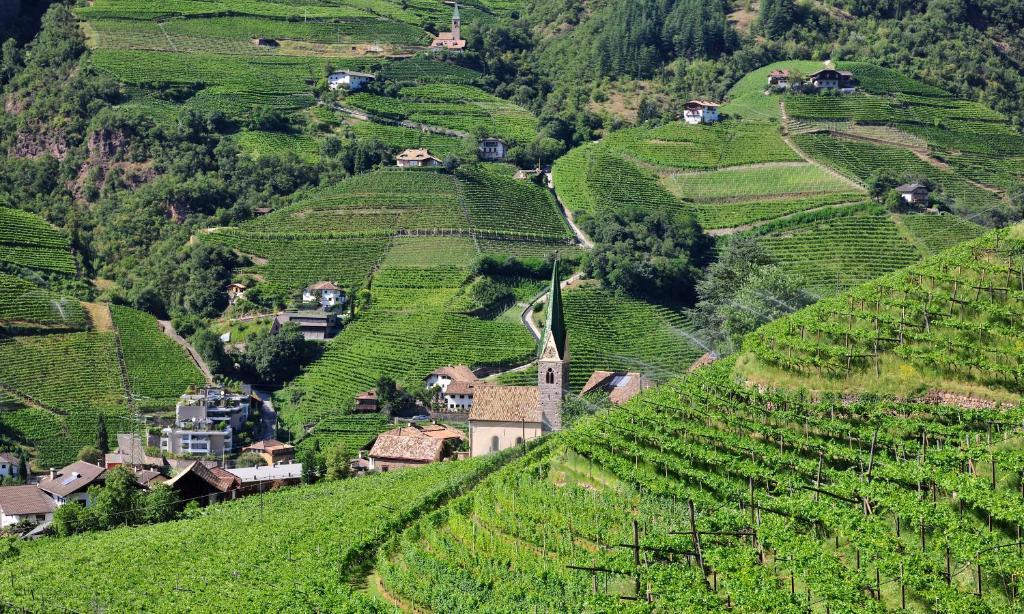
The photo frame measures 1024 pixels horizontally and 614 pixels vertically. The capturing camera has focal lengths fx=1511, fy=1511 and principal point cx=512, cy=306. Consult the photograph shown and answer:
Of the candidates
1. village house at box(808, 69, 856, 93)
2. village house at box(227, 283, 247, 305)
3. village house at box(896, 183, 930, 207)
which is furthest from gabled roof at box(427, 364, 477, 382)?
village house at box(808, 69, 856, 93)

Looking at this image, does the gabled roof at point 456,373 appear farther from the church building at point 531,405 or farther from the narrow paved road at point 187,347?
the narrow paved road at point 187,347

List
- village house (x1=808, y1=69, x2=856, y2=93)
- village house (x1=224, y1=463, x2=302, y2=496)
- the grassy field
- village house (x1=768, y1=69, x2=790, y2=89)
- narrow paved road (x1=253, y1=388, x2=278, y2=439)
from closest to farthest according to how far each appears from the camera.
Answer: village house (x1=224, y1=463, x2=302, y2=496) → narrow paved road (x1=253, y1=388, x2=278, y2=439) → the grassy field → village house (x1=808, y1=69, x2=856, y2=93) → village house (x1=768, y1=69, x2=790, y2=89)

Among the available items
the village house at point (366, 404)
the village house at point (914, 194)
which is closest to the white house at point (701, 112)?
the village house at point (914, 194)

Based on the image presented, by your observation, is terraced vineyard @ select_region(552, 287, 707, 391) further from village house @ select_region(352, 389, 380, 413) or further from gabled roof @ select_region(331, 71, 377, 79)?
gabled roof @ select_region(331, 71, 377, 79)

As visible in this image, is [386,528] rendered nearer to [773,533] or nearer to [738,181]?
[773,533]

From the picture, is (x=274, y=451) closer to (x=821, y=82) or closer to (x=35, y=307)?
(x=35, y=307)

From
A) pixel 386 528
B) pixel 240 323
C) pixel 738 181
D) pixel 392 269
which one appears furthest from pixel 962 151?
pixel 386 528

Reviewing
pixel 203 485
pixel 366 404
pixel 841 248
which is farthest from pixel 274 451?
pixel 841 248
